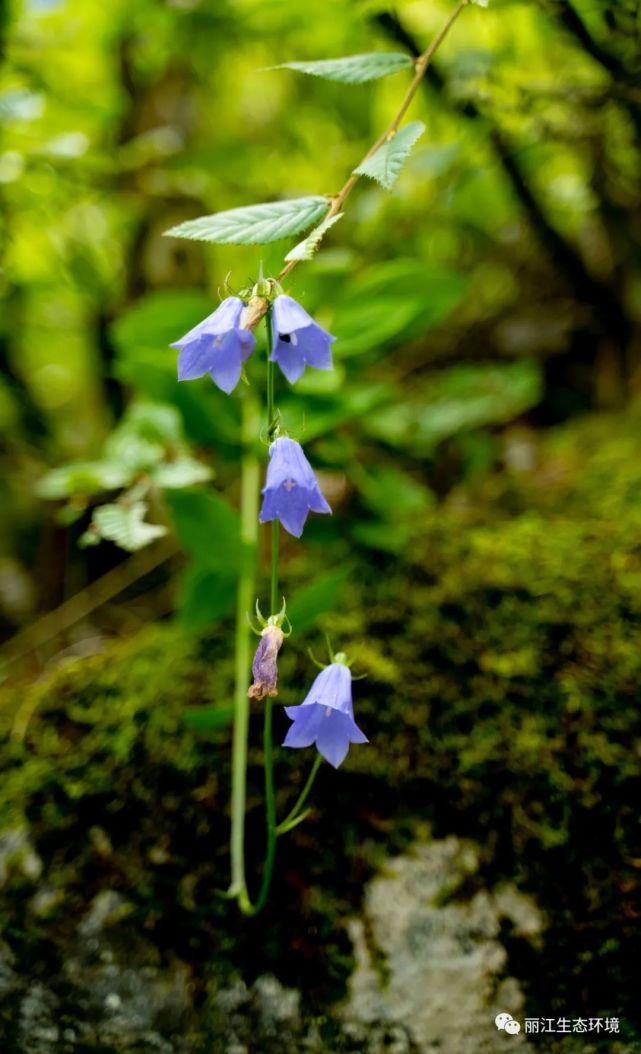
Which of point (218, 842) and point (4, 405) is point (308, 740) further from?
point (4, 405)

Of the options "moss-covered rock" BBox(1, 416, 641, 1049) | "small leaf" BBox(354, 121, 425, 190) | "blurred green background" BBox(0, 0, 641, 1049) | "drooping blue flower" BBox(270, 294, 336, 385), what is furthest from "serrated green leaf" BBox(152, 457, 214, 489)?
"small leaf" BBox(354, 121, 425, 190)

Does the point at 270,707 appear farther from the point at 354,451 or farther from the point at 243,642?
the point at 354,451

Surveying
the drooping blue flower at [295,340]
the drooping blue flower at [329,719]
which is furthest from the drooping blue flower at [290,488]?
the drooping blue flower at [329,719]

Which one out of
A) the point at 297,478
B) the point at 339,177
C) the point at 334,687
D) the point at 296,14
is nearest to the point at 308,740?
the point at 334,687

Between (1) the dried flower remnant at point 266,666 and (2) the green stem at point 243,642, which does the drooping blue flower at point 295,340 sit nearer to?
(1) the dried flower remnant at point 266,666

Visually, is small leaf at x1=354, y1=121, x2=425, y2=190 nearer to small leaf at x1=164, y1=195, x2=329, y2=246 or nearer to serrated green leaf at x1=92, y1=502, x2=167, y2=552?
small leaf at x1=164, y1=195, x2=329, y2=246
